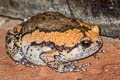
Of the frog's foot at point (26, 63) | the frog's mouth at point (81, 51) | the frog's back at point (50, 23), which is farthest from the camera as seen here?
the frog's foot at point (26, 63)

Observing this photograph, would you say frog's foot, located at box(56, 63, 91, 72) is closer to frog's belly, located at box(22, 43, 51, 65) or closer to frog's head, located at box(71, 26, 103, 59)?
frog's head, located at box(71, 26, 103, 59)

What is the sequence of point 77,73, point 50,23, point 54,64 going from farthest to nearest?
point 50,23 < point 54,64 < point 77,73

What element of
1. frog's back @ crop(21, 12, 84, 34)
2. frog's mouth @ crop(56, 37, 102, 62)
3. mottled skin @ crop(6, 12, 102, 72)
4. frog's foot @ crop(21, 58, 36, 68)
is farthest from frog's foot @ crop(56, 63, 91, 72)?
frog's back @ crop(21, 12, 84, 34)

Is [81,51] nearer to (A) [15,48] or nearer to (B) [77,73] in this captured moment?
(B) [77,73]

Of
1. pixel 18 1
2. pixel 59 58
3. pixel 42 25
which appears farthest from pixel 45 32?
pixel 18 1

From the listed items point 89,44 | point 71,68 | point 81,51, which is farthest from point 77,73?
point 89,44

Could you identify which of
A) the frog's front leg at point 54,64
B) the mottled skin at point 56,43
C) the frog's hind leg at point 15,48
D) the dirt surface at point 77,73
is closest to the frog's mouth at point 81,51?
the mottled skin at point 56,43

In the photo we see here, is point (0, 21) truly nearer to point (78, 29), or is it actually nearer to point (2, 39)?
point (2, 39)

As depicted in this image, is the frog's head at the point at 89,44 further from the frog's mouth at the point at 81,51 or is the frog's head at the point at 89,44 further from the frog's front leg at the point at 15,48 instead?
the frog's front leg at the point at 15,48
